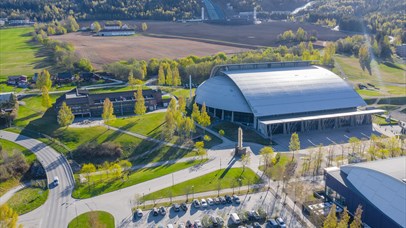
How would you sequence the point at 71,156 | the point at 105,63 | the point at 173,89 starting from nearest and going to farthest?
1. the point at 71,156
2. the point at 173,89
3. the point at 105,63

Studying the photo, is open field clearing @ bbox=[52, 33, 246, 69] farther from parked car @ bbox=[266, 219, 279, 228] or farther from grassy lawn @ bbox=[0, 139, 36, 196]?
parked car @ bbox=[266, 219, 279, 228]

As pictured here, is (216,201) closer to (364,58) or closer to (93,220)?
(93,220)

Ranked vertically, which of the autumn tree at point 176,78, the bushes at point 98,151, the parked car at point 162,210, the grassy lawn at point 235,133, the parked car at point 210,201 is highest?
the autumn tree at point 176,78

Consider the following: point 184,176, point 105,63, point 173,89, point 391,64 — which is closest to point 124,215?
point 184,176

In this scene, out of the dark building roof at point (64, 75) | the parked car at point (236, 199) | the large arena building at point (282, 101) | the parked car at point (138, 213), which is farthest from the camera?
the dark building roof at point (64, 75)

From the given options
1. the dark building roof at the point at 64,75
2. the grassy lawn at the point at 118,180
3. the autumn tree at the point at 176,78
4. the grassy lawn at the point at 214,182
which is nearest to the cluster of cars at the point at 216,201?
the grassy lawn at the point at 214,182

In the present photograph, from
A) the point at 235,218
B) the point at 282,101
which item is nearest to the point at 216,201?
the point at 235,218

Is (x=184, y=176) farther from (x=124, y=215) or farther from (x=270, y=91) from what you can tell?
(x=270, y=91)

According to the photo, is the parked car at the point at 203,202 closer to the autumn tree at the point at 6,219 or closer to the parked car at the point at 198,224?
the parked car at the point at 198,224
